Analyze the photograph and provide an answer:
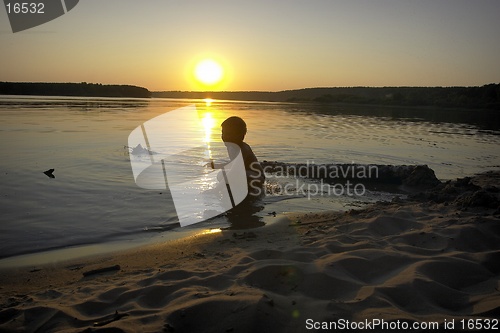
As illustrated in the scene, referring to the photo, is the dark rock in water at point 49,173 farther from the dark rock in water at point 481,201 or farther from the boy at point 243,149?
the dark rock in water at point 481,201

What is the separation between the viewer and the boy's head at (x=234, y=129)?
840 centimetres

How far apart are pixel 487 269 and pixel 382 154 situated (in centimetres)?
1036

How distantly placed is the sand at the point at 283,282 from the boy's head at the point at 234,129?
145 inches

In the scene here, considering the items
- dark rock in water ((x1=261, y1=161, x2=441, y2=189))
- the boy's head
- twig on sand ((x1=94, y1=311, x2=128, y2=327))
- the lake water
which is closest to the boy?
the boy's head

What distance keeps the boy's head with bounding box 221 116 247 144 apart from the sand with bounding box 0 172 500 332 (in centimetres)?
369

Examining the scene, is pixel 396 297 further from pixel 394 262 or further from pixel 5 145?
Result: pixel 5 145

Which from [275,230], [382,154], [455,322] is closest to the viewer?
[455,322]

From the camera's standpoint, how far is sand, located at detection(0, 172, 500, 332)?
267cm

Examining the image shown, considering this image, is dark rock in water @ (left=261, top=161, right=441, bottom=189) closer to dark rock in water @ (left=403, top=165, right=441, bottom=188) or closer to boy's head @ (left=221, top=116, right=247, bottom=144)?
dark rock in water @ (left=403, top=165, right=441, bottom=188)

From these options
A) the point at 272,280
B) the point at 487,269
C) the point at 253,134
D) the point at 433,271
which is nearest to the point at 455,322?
the point at 433,271

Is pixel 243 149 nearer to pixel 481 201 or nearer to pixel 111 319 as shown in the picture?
pixel 481 201

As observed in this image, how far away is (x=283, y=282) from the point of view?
10.8 ft

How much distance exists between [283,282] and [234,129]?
5471 mm

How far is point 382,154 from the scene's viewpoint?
43.7ft
